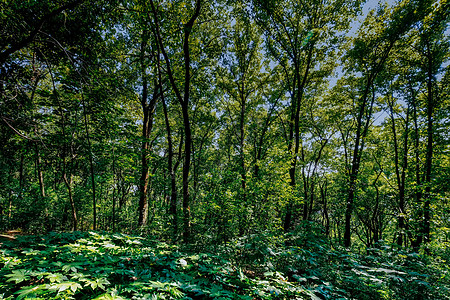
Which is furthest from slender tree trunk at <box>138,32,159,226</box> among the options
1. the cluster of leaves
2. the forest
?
the cluster of leaves

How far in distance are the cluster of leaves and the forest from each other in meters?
0.04

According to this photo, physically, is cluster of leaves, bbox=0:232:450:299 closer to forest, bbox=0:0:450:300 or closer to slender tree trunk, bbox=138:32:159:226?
forest, bbox=0:0:450:300

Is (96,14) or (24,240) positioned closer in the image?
(24,240)

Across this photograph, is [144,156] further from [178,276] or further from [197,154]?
[197,154]

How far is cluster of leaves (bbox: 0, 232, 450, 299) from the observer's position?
7.18ft

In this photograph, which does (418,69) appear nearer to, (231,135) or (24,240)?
(231,135)

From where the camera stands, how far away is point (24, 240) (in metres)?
3.68

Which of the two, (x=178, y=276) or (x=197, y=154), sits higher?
(x=197, y=154)

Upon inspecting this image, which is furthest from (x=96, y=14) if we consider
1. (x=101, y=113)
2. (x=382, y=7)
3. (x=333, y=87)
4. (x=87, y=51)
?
(x=333, y=87)

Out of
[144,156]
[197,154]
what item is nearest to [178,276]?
[144,156]

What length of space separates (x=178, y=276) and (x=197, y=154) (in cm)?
1273

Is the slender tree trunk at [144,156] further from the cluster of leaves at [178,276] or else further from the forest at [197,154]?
the cluster of leaves at [178,276]

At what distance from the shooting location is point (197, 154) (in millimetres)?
15289

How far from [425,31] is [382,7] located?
2.36m
